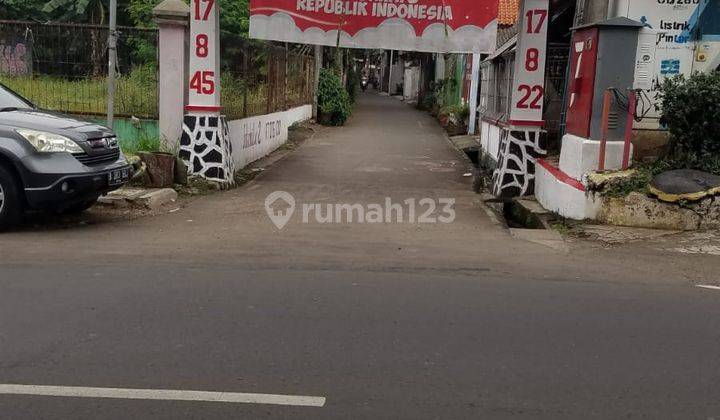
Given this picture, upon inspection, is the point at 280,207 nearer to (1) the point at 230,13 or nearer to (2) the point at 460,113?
(1) the point at 230,13

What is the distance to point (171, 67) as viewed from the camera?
39.9 feet

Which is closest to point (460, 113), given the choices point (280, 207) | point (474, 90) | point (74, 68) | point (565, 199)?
point (474, 90)

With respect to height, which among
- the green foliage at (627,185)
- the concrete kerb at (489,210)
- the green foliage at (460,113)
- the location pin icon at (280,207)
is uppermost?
the green foliage at (460,113)

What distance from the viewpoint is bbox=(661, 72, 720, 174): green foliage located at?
899 centimetres

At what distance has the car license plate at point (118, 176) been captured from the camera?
8.79m

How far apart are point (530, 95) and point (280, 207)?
4.56m

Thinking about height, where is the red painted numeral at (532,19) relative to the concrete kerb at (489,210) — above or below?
above

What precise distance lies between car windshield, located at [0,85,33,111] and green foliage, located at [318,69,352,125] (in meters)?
18.9

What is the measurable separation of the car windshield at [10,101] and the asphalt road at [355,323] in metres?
1.71

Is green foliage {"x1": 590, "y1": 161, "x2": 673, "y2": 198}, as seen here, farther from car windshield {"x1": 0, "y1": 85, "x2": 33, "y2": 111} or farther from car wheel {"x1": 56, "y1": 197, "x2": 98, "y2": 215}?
car windshield {"x1": 0, "y1": 85, "x2": 33, "y2": 111}

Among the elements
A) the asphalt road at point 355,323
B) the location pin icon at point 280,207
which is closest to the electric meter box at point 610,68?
the asphalt road at point 355,323

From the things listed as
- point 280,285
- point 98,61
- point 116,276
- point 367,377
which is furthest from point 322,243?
point 98,61

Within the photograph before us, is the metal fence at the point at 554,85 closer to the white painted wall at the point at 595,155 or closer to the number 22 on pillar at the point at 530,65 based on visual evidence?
the number 22 on pillar at the point at 530,65

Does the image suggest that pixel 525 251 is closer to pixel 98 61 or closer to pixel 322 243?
pixel 322 243
